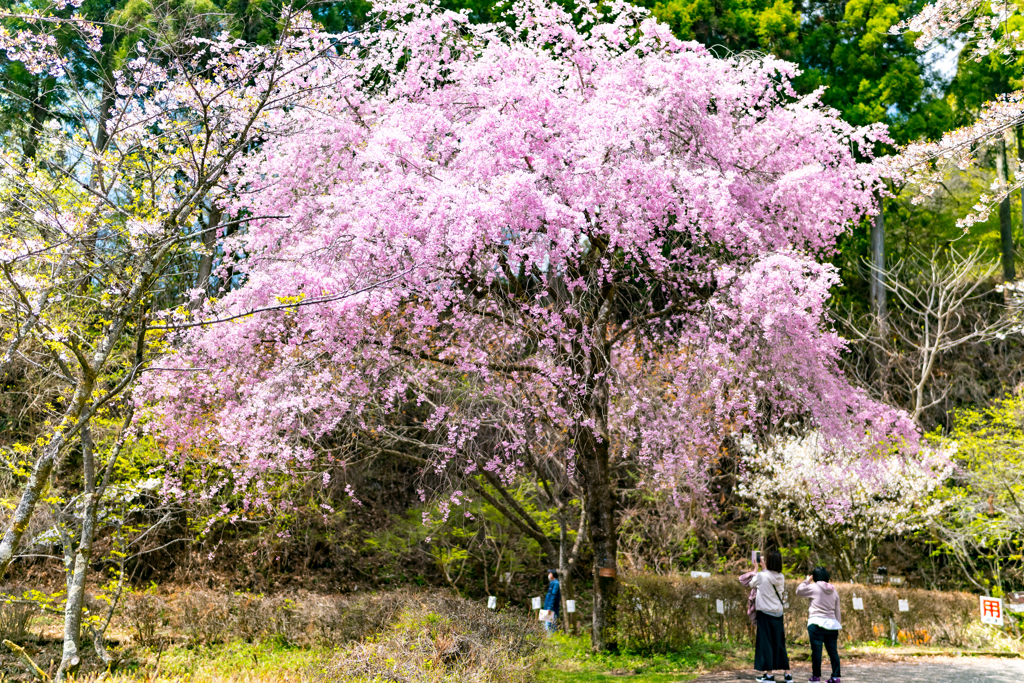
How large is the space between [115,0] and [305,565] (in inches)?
445

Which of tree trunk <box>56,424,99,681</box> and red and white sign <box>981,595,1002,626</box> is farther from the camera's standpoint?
red and white sign <box>981,595,1002,626</box>

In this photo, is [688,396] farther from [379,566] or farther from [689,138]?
[379,566]

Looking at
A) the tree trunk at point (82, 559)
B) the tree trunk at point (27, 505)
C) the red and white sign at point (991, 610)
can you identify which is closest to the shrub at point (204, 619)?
the tree trunk at point (82, 559)

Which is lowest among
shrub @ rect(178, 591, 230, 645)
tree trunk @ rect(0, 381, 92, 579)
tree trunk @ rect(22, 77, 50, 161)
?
shrub @ rect(178, 591, 230, 645)

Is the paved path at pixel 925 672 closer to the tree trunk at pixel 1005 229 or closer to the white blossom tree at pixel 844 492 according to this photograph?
the white blossom tree at pixel 844 492

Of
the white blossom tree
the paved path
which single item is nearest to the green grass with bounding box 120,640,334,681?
the paved path

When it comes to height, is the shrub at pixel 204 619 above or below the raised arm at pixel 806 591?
below

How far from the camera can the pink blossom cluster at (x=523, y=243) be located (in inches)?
289

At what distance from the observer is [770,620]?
7082 mm

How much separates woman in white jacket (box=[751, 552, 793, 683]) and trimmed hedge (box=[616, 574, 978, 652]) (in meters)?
2.20

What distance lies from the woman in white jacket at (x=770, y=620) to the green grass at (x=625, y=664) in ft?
3.38

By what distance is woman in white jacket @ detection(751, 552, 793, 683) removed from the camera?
7.04 metres

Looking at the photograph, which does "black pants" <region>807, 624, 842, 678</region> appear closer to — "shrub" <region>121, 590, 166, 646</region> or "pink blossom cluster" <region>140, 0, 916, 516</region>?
"pink blossom cluster" <region>140, 0, 916, 516</region>

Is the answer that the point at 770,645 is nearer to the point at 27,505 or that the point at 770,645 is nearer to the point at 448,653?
the point at 448,653
